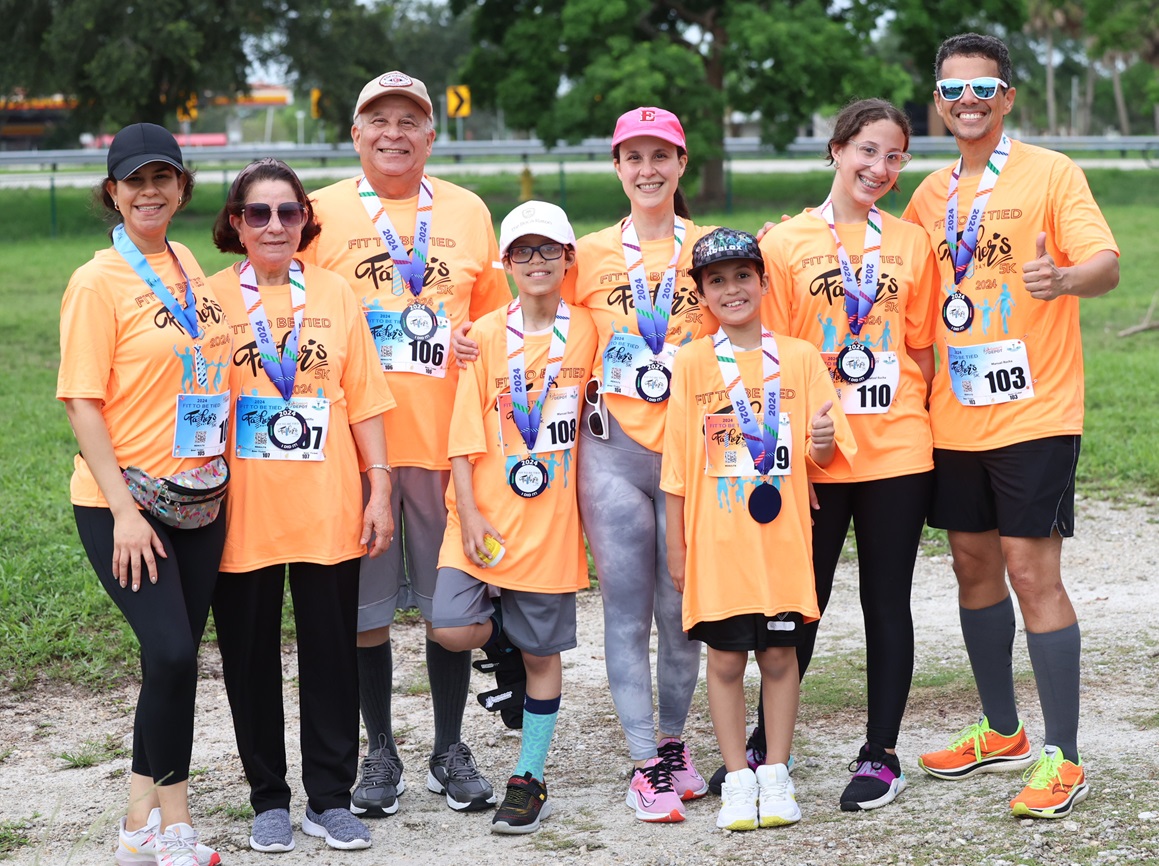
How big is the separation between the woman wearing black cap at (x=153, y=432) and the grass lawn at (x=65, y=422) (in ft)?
1.06

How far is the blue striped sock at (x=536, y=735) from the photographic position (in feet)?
15.5

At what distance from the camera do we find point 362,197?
487 centimetres

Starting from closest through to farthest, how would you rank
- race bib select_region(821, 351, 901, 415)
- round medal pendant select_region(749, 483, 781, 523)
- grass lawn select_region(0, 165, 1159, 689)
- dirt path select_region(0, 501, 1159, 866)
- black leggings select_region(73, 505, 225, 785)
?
black leggings select_region(73, 505, 225, 785) < dirt path select_region(0, 501, 1159, 866) < round medal pendant select_region(749, 483, 781, 523) < race bib select_region(821, 351, 901, 415) < grass lawn select_region(0, 165, 1159, 689)

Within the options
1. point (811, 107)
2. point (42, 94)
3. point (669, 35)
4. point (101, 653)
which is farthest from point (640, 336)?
point (42, 94)

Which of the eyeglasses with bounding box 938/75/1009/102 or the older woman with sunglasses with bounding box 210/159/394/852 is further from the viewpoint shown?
the eyeglasses with bounding box 938/75/1009/102

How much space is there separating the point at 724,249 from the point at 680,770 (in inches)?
70.7

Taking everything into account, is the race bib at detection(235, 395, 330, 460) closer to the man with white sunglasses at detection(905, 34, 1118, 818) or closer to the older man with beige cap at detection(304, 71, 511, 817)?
the older man with beige cap at detection(304, 71, 511, 817)

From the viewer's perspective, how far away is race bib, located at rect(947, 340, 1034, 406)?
452 centimetres

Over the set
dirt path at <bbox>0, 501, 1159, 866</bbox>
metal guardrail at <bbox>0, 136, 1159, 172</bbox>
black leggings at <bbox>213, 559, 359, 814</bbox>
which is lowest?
dirt path at <bbox>0, 501, 1159, 866</bbox>

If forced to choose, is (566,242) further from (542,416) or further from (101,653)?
(101,653)

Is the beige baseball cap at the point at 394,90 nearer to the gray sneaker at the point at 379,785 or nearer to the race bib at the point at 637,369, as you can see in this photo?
the race bib at the point at 637,369

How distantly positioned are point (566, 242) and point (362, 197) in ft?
2.58

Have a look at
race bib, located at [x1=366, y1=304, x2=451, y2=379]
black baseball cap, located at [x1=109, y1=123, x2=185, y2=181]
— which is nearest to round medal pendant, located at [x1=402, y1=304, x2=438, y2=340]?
race bib, located at [x1=366, y1=304, x2=451, y2=379]

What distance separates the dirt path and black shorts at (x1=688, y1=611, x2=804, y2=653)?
0.59 m
